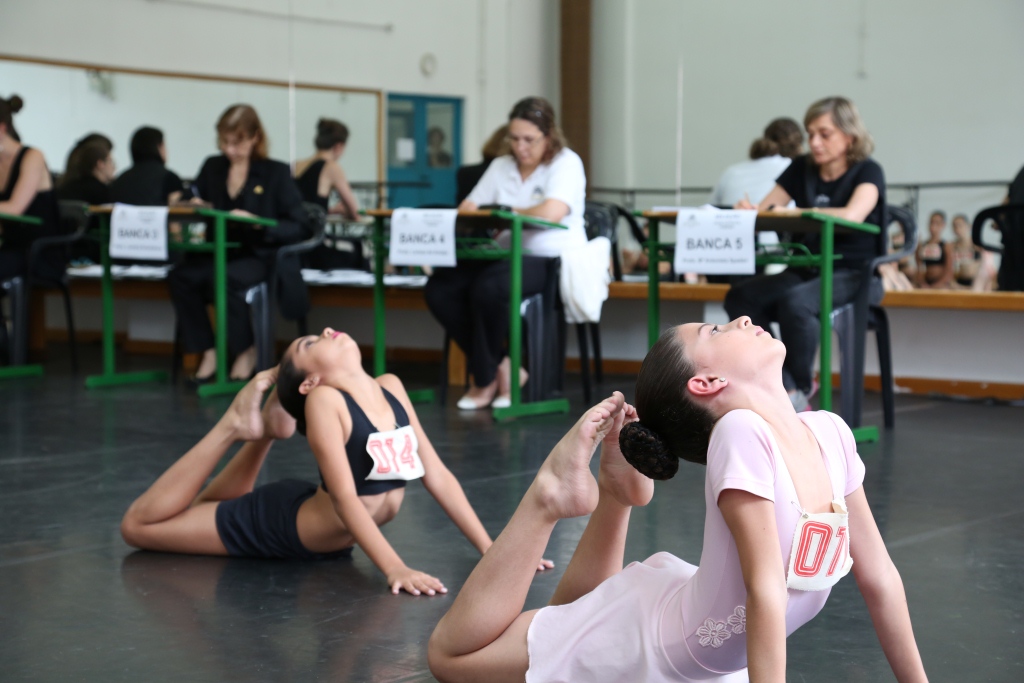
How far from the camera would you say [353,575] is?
2.28 meters

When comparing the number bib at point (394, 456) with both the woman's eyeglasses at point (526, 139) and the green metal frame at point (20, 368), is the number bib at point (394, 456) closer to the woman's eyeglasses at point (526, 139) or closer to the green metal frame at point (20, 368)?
the woman's eyeglasses at point (526, 139)

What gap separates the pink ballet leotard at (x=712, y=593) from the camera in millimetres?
1230

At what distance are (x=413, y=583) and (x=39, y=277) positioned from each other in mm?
4350

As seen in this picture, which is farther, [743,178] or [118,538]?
[743,178]

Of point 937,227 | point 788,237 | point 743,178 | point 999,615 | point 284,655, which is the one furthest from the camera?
point 937,227

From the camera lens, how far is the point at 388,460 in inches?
87.4

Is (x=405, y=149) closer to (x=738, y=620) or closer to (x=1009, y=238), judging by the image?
(x=1009, y=238)

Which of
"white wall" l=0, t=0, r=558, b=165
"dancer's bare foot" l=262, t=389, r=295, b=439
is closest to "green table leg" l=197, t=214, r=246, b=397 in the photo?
"dancer's bare foot" l=262, t=389, r=295, b=439

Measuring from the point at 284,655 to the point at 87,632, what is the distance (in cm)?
35

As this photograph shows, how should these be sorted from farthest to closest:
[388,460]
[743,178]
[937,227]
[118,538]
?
[937,227]
[743,178]
[118,538]
[388,460]

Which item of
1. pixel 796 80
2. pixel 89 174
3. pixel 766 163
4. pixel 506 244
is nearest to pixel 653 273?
pixel 506 244

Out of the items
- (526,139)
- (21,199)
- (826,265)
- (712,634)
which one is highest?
(526,139)

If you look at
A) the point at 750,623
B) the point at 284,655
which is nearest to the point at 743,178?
the point at 284,655

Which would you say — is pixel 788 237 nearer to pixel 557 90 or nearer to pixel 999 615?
pixel 999 615
